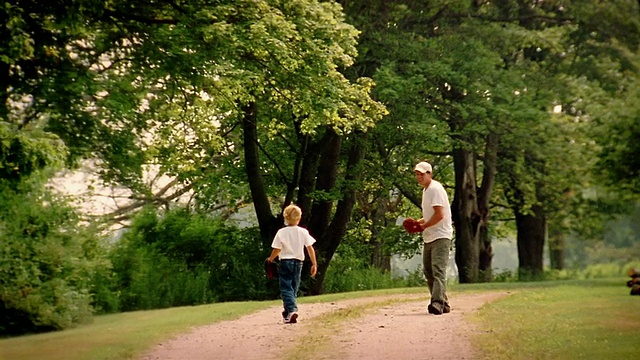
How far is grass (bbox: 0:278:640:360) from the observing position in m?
11.2

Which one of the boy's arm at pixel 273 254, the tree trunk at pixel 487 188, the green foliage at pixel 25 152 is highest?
the tree trunk at pixel 487 188

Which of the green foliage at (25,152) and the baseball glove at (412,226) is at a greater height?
the green foliage at (25,152)

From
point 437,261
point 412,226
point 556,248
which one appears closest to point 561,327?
point 437,261

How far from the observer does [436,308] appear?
15.0 metres

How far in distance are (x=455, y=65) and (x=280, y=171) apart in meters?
6.23

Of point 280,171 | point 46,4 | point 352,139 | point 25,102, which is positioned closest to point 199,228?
point 280,171

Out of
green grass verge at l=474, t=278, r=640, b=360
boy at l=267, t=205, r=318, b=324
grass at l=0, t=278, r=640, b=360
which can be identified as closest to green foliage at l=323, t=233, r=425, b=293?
grass at l=0, t=278, r=640, b=360

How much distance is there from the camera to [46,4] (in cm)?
1916

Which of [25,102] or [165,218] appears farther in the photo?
[165,218]

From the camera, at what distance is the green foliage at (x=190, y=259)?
22953 mm

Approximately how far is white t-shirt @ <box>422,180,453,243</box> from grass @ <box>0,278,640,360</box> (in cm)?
136

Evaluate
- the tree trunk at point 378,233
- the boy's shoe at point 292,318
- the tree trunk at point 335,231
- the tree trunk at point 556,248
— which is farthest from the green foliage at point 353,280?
the boy's shoe at point 292,318

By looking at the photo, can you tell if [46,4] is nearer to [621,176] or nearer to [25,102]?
[25,102]

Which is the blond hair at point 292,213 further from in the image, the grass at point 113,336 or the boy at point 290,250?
the grass at point 113,336
